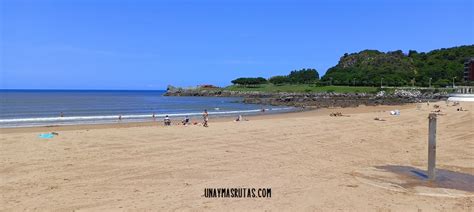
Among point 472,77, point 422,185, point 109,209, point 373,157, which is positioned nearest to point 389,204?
point 422,185

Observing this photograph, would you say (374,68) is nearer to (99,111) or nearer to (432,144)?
(99,111)

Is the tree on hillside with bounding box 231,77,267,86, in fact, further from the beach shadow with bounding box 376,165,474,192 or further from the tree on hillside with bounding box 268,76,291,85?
the beach shadow with bounding box 376,165,474,192

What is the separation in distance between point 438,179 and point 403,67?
147 m

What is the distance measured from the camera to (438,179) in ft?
28.9

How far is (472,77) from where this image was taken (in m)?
70.1

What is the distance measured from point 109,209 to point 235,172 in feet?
11.5

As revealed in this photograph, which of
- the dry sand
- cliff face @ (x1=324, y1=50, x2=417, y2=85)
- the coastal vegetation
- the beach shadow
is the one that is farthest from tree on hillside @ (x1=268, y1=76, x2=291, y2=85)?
the beach shadow

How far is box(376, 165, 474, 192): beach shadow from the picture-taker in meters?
8.27

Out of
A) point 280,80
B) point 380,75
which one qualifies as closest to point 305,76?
point 280,80

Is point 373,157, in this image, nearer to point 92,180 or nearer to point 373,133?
point 373,133

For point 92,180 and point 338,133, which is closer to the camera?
point 92,180

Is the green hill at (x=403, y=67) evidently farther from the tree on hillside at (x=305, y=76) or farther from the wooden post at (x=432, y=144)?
the wooden post at (x=432, y=144)

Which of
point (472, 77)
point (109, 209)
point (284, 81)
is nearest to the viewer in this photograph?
point (109, 209)

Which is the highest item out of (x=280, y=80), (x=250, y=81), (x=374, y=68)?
(x=374, y=68)
